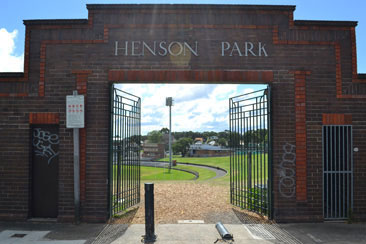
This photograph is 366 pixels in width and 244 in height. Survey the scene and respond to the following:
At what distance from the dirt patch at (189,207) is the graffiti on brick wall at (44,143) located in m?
2.24

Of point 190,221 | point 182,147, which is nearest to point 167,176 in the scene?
point 190,221

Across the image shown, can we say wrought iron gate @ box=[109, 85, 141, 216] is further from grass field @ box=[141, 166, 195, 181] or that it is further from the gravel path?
grass field @ box=[141, 166, 195, 181]

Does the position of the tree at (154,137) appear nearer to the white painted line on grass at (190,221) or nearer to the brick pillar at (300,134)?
the white painted line on grass at (190,221)

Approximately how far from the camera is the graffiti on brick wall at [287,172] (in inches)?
265

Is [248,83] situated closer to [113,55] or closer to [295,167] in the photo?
[295,167]

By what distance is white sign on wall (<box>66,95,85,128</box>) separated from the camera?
6492mm

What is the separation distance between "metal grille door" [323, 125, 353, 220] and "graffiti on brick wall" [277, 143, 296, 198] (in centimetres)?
82

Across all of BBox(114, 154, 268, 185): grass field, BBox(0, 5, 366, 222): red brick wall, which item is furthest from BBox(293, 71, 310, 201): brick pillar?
BBox(114, 154, 268, 185): grass field

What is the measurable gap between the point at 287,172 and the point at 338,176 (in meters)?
1.30

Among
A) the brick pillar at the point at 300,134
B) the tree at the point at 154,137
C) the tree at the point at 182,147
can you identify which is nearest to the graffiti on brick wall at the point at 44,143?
the brick pillar at the point at 300,134

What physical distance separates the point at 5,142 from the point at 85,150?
197cm

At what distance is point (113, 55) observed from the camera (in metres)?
6.87

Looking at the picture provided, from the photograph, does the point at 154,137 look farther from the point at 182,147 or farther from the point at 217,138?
the point at 217,138

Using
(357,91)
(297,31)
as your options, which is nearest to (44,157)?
(297,31)
